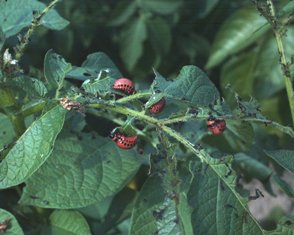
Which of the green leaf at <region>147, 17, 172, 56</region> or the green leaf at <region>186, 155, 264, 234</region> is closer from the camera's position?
the green leaf at <region>186, 155, 264, 234</region>

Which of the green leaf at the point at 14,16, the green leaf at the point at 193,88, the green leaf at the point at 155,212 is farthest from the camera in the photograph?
the green leaf at the point at 14,16

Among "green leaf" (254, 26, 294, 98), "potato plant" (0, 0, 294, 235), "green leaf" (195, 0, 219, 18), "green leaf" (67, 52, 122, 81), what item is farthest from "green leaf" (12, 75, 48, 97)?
"green leaf" (195, 0, 219, 18)

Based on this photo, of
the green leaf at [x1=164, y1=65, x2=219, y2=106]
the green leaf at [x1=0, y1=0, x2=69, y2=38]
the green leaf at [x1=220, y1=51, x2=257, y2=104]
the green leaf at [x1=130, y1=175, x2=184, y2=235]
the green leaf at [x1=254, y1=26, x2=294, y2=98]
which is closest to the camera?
the green leaf at [x1=130, y1=175, x2=184, y2=235]

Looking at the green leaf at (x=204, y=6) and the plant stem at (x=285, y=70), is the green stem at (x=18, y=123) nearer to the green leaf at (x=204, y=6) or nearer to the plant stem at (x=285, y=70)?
the plant stem at (x=285, y=70)

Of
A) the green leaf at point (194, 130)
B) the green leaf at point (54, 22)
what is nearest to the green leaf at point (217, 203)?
the green leaf at point (194, 130)

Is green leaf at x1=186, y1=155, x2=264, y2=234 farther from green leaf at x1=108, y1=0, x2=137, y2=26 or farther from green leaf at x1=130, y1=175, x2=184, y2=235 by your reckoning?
green leaf at x1=108, y1=0, x2=137, y2=26

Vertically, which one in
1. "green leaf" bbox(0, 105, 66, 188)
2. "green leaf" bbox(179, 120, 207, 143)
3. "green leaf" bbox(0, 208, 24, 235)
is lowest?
"green leaf" bbox(0, 208, 24, 235)

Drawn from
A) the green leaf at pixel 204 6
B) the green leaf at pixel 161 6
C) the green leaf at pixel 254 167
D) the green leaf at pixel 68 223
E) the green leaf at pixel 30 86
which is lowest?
the green leaf at pixel 254 167

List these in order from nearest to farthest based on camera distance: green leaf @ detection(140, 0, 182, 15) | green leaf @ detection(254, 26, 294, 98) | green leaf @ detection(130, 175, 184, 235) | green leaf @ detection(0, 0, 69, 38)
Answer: green leaf @ detection(130, 175, 184, 235) < green leaf @ detection(0, 0, 69, 38) < green leaf @ detection(254, 26, 294, 98) < green leaf @ detection(140, 0, 182, 15)
